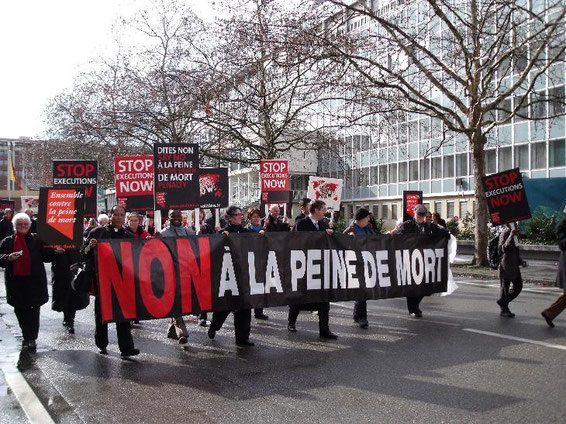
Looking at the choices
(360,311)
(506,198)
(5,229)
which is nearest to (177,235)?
(360,311)

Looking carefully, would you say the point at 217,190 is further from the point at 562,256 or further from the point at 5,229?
the point at 562,256

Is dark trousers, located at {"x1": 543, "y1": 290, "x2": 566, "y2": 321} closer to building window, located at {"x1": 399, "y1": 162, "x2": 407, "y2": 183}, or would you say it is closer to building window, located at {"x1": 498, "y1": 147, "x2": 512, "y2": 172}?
building window, located at {"x1": 498, "y1": 147, "x2": 512, "y2": 172}

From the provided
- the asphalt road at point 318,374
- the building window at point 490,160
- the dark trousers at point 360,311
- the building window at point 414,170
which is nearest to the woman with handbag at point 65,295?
the asphalt road at point 318,374

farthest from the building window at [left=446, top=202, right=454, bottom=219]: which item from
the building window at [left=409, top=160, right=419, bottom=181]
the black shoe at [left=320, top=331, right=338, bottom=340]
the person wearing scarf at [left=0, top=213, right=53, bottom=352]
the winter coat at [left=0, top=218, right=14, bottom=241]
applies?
the person wearing scarf at [left=0, top=213, right=53, bottom=352]

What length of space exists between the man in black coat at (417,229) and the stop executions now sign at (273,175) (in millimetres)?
7830

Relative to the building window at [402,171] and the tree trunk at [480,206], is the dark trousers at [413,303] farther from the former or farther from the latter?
the building window at [402,171]

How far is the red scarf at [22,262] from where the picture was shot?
27.9 ft

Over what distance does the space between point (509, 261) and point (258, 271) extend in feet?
14.1

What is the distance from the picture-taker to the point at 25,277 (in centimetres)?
854

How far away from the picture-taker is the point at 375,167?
5356cm

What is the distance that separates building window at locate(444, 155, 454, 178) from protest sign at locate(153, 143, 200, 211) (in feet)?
115

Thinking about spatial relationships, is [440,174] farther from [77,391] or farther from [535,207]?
[77,391]

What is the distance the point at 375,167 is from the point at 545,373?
156 feet

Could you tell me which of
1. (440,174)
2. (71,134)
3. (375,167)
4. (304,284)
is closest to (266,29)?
(304,284)
